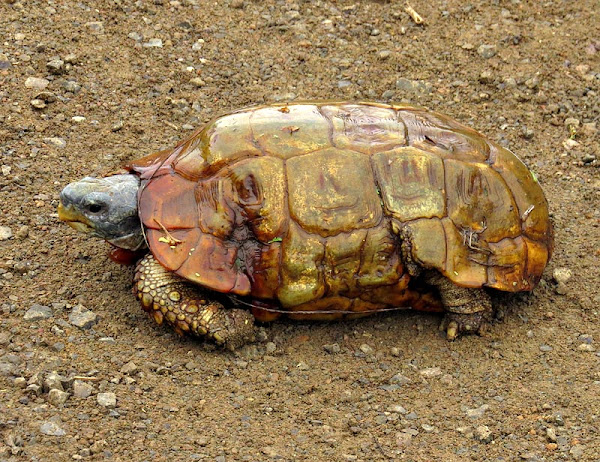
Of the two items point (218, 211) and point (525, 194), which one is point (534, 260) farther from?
point (218, 211)

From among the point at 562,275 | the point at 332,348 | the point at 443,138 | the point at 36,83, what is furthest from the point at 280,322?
the point at 36,83

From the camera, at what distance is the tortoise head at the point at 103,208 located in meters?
5.31

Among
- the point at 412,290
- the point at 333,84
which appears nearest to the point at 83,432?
the point at 412,290

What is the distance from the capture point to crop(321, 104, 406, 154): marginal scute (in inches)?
206

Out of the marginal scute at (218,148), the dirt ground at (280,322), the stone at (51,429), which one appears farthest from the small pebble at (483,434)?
the stone at (51,429)

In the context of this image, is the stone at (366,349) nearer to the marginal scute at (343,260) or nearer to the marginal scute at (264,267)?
the marginal scute at (343,260)

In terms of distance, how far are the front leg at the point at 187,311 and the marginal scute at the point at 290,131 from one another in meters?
1.03

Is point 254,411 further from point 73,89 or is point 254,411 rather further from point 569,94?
point 569,94

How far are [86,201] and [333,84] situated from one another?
3.10 meters

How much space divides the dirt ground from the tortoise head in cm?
40

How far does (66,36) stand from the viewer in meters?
7.61

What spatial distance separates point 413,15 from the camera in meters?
8.27

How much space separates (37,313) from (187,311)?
0.94 metres

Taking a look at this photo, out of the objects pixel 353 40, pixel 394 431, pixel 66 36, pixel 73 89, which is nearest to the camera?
pixel 394 431
